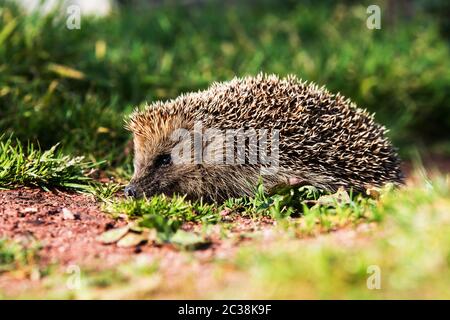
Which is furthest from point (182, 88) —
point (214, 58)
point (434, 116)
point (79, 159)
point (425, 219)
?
point (425, 219)

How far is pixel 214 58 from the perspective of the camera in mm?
9664

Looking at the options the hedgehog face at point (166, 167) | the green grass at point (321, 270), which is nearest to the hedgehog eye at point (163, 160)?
the hedgehog face at point (166, 167)

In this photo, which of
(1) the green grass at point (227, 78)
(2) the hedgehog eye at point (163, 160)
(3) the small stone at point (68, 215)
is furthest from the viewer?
(2) the hedgehog eye at point (163, 160)

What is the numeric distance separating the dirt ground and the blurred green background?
3.93 feet

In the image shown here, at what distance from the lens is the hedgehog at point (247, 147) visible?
5.39 meters

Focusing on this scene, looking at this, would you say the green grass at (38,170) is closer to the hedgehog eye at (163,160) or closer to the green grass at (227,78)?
the green grass at (227,78)

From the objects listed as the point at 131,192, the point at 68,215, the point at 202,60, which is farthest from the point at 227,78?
the point at 68,215

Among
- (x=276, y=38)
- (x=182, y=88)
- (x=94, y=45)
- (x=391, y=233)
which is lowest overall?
(x=391, y=233)

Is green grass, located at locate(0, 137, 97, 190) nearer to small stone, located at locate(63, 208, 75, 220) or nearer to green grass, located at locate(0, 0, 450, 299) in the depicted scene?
green grass, located at locate(0, 0, 450, 299)

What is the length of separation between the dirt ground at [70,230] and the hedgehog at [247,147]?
1.75ft

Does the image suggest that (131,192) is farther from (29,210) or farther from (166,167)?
(29,210)

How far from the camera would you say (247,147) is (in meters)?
5.43
